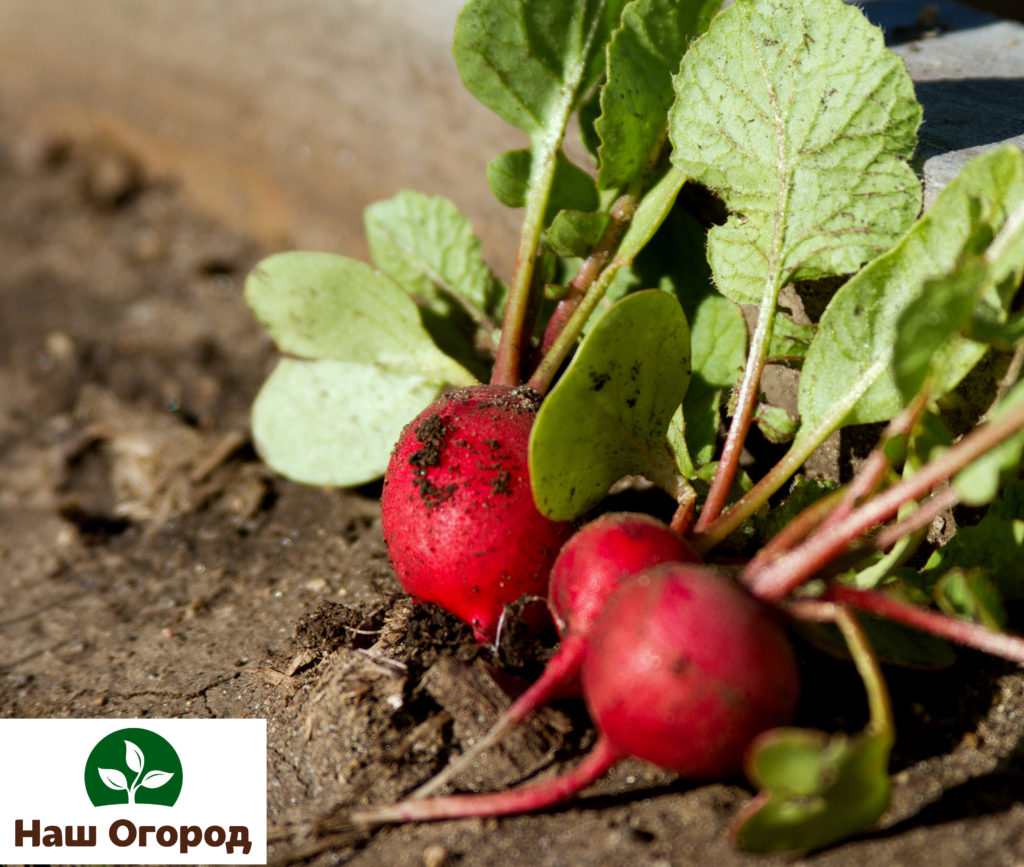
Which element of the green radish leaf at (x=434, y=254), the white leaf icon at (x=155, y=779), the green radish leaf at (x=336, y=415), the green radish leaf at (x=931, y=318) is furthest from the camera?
the green radish leaf at (x=434, y=254)

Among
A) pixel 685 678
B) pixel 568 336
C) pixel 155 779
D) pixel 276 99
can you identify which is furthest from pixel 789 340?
pixel 276 99

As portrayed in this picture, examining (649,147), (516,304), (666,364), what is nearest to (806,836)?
(666,364)

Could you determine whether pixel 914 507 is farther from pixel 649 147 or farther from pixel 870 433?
pixel 649 147

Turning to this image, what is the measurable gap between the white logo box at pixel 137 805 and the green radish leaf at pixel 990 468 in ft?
3.02

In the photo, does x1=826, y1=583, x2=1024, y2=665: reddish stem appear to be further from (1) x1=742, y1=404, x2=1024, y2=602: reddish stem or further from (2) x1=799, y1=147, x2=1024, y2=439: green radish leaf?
(2) x1=799, y1=147, x2=1024, y2=439: green radish leaf

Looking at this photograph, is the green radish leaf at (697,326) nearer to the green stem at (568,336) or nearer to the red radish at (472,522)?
the green stem at (568,336)

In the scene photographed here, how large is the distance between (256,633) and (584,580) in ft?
2.28

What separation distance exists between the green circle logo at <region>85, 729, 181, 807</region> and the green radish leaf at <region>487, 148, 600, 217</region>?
3.26 ft

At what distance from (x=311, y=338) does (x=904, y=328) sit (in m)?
1.09

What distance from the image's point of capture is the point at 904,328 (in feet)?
3.32

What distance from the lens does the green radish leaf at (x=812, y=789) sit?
2.92ft

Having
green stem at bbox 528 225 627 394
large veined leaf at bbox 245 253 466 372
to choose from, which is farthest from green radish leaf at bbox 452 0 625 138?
large veined leaf at bbox 245 253 466 372

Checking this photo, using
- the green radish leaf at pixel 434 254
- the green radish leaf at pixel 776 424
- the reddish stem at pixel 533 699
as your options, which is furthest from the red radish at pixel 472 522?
the green radish leaf at pixel 434 254

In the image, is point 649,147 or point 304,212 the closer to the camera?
point 649,147
